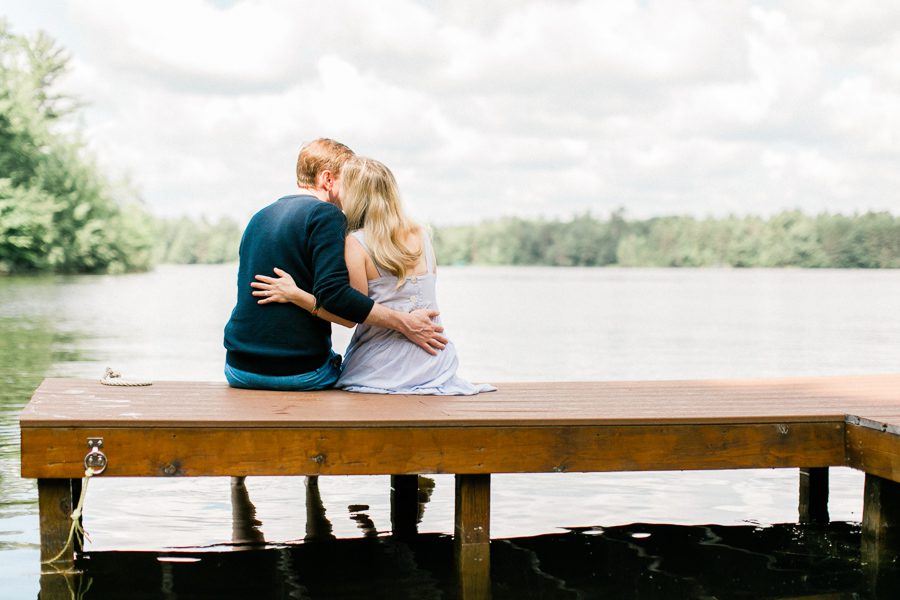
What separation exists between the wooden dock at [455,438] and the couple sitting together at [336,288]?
0.17 metres

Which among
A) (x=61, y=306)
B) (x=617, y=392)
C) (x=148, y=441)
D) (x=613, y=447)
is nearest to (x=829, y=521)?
(x=617, y=392)

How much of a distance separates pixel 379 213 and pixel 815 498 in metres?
2.98

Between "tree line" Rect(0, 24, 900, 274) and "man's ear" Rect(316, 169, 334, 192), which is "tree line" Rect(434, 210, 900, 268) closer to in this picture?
"tree line" Rect(0, 24, 900, 274)

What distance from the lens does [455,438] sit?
4.21 m

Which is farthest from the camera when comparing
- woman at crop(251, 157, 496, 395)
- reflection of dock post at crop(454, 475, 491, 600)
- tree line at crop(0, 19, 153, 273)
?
tree line at crop(0, 19, 153, 273)

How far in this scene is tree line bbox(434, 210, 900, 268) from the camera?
105125mm

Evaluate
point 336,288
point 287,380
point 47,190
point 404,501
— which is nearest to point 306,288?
point 336,288

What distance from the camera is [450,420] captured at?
420 cm

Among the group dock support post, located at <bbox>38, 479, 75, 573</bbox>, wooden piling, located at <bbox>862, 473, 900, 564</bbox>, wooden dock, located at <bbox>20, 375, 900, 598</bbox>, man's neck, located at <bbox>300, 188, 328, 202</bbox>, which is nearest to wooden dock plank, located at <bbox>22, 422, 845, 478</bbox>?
wooden dock, located at <bbox>20, 375, 900, 598</bbox>

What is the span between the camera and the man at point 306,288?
4.76 meters

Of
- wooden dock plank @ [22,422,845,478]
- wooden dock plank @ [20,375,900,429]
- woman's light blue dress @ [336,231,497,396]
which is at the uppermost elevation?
woman's light blue dress @ [336,231,497,396]

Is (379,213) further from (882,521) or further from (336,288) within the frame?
(882,521)

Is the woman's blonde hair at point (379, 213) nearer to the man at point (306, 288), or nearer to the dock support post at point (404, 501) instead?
the man at point (306, 288)

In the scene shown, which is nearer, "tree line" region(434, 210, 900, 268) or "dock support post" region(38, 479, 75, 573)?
"dock support post" region(38, 479, 75, 573)
